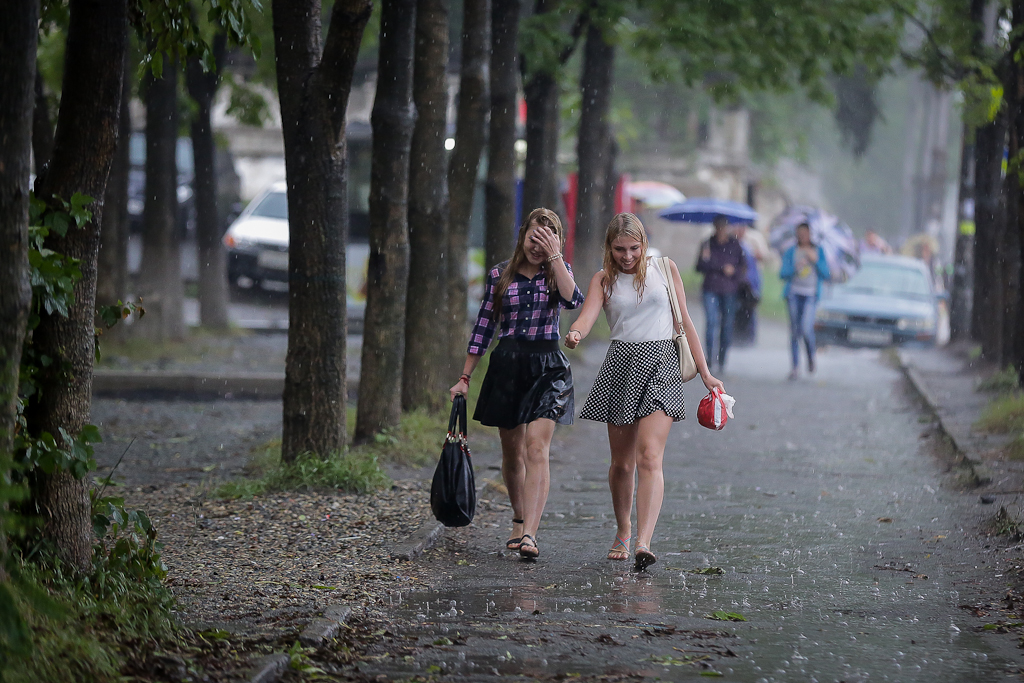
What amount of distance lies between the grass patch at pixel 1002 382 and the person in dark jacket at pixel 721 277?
10.9 feet

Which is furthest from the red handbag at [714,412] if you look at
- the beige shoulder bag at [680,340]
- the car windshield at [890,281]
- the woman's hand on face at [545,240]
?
the car windshield at [890,281]

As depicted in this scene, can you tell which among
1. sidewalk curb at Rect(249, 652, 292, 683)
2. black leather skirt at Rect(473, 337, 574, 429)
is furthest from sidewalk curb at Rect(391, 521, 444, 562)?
sidewalk curb at Rect(249, 652, 292, 683)

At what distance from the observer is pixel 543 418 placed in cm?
696

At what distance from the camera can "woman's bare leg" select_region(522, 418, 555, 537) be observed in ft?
22.9

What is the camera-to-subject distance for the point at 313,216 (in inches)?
334

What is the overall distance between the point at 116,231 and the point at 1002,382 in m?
10.4

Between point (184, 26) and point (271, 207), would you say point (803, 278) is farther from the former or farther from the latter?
point (184, 26)

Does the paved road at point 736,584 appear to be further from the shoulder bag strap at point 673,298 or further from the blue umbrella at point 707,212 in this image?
the blue umbrella at point 707,212

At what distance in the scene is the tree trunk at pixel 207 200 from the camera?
1819 cm

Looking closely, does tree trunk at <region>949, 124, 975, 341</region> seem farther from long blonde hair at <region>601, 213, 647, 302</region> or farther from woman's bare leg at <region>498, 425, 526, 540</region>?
woman's bare leg at <region>498, 425, 526, 540</region>

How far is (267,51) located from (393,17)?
10.2 meters

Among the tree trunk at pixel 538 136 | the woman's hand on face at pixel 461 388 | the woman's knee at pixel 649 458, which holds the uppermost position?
the tree trunk at pixel 538 136

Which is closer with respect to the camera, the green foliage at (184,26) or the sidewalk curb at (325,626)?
the sidewalk curb at (325,626)

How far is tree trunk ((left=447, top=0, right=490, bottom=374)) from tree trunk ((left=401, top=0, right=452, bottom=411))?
570 millimetres
